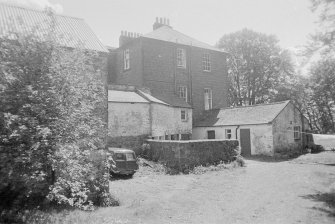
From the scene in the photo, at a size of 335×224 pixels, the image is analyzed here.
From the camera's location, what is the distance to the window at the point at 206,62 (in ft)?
108

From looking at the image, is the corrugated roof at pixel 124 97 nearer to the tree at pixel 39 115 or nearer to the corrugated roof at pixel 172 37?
the corrugated roof at pixel 172 37

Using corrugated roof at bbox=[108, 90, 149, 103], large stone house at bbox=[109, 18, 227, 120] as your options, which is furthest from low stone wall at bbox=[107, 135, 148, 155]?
large stone house at bbox=[109, 18, 227, 120]

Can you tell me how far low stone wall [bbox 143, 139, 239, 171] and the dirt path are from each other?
4.65 feet

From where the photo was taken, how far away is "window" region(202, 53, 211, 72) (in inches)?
1293

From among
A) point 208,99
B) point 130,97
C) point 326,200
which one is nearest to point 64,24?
point 130,97

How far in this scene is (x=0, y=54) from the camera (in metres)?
8.05

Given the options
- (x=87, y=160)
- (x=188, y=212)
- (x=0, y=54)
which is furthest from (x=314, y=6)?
(x=0, y=54)

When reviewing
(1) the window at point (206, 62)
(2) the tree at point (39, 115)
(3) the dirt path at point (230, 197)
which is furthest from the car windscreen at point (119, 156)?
(1) the window at point (206, 62)

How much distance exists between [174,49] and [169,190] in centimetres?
1993

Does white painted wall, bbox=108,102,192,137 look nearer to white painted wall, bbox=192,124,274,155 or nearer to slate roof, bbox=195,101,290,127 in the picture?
slate roof, bbox=195,101,290,127

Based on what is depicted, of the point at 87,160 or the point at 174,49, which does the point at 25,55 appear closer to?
the point at 87,160

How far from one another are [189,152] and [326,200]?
8.53 meters

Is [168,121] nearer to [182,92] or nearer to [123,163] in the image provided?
[182,92]

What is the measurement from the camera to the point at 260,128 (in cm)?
2488
